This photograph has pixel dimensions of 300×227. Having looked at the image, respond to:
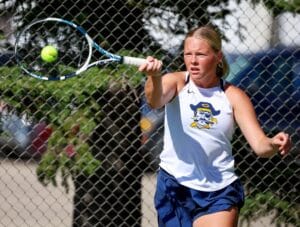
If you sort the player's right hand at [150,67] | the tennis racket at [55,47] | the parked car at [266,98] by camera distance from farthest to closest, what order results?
the parked car at [266,98], the tennis racket at [55,47], the player's right hand at [150,67]

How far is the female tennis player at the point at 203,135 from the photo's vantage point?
3971 millimetres

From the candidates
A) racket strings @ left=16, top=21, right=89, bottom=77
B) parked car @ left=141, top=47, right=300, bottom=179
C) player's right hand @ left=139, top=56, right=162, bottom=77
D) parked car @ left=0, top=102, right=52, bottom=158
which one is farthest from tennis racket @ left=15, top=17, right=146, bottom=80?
player's right hand @ left=139, top=56, right=162, bottom=77

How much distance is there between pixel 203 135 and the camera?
398 centimetres

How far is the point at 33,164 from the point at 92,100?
0.63 meters

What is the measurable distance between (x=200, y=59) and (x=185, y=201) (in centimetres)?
72

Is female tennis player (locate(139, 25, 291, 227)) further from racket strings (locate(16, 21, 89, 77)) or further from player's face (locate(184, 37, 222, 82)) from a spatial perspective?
racket strings (locate(16, 21, 89, 77))

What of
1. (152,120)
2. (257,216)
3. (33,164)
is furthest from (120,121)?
(257,216)

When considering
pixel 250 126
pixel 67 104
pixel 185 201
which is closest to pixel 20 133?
pixel 67 104

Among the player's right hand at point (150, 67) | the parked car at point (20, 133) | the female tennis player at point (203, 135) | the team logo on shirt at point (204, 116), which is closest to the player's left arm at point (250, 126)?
the female tennis player at point (203, 135)

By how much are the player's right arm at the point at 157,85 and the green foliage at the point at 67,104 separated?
1.50m

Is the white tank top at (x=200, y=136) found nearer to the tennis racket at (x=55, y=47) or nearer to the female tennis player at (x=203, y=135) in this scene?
the female tennis player at (x=203, y=135)

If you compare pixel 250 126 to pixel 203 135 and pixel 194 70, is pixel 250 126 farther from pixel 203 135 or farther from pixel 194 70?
pixel 194 70

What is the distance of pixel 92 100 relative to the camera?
5516 mm

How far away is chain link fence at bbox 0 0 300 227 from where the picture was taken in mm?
5512
